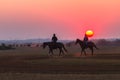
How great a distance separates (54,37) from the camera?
53.4 m

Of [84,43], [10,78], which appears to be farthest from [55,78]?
[84,43]

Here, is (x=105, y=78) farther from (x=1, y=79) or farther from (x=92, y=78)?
(x=1, y=79)

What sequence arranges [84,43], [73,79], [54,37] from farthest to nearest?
[84,43]
[54,37]
[73,79]

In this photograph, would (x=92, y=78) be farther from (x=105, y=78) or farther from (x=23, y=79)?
(x=23, y=79)

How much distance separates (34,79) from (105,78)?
3826mm

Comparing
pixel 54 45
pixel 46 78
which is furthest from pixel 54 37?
pixel 46 78

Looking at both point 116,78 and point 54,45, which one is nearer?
point 116,78

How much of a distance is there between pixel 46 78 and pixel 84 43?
97.0ft

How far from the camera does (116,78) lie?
27.7m

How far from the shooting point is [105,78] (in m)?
27.6

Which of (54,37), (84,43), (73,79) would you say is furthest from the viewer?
(84,43)

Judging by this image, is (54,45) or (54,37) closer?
(54,37)

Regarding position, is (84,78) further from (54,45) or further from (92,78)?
(54,45)

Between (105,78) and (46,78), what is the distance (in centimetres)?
318
